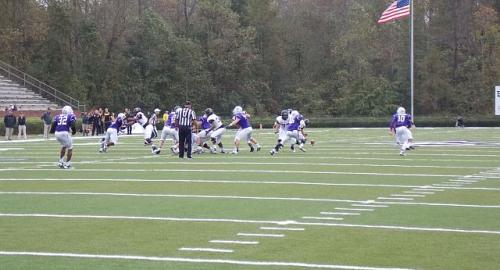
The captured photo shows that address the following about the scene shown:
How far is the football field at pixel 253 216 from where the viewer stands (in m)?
8.25

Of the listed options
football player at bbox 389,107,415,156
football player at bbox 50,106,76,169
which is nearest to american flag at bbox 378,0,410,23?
football player at bbox 389,107,415,156

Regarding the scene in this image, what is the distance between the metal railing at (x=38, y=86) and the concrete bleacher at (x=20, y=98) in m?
0.97

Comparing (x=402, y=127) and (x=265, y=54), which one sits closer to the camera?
(x=402, y=127)

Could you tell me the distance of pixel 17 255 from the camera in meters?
8.47

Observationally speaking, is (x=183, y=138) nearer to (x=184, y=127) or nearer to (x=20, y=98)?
(x=184, y=127)

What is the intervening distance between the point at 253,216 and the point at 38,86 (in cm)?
4855

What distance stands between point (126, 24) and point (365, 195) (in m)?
59.3

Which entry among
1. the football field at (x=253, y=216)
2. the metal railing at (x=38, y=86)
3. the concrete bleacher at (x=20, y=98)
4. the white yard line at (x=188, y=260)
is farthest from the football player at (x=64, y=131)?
the metal railing at (x=38, y=86)

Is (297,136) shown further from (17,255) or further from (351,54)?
(351,54)

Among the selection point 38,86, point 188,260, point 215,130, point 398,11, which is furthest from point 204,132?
point 38,86

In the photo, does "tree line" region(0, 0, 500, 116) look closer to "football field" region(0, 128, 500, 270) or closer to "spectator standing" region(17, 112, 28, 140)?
"spectator standing" region(17, 112, 28, 140)

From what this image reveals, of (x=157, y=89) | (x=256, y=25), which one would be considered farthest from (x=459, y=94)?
(x=157, y=89)

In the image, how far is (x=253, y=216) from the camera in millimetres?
11180

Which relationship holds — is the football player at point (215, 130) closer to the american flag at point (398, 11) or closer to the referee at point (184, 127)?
the referee at point (184, 127)
